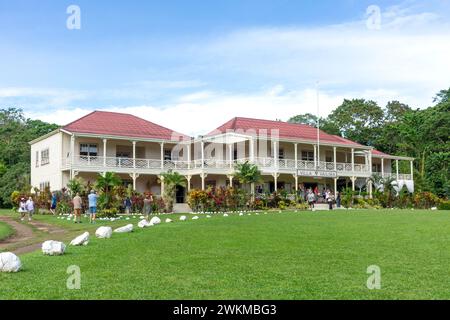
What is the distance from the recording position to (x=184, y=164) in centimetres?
4312

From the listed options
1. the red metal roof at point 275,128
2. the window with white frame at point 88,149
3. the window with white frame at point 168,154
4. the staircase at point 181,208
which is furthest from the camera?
the red metal roof at point 275,128

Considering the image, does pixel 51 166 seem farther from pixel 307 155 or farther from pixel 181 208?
pixel 307 155

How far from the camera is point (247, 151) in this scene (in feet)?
146

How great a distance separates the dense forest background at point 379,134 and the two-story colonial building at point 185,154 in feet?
16.6

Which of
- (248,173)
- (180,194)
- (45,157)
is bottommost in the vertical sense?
(180,194)

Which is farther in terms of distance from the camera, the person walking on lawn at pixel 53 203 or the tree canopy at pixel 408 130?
the tree canopy at pixel 408 130

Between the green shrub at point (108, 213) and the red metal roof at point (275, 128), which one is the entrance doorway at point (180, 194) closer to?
the red metal roof at point (275, 128)

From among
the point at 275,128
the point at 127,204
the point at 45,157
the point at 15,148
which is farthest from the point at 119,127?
the point at 15,148

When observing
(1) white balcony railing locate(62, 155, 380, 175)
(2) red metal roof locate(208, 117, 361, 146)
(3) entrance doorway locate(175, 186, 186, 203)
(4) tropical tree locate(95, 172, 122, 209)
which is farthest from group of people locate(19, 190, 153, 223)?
(2) red metal roof locate(208, 117, 361, 146)

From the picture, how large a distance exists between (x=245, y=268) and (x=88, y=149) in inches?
1287

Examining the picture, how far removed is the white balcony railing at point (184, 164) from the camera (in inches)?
1532

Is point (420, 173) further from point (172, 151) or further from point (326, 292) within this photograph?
point (326, 292)

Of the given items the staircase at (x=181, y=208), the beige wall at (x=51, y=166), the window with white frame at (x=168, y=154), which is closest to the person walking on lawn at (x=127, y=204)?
the staircase at (x=181, y=208)
